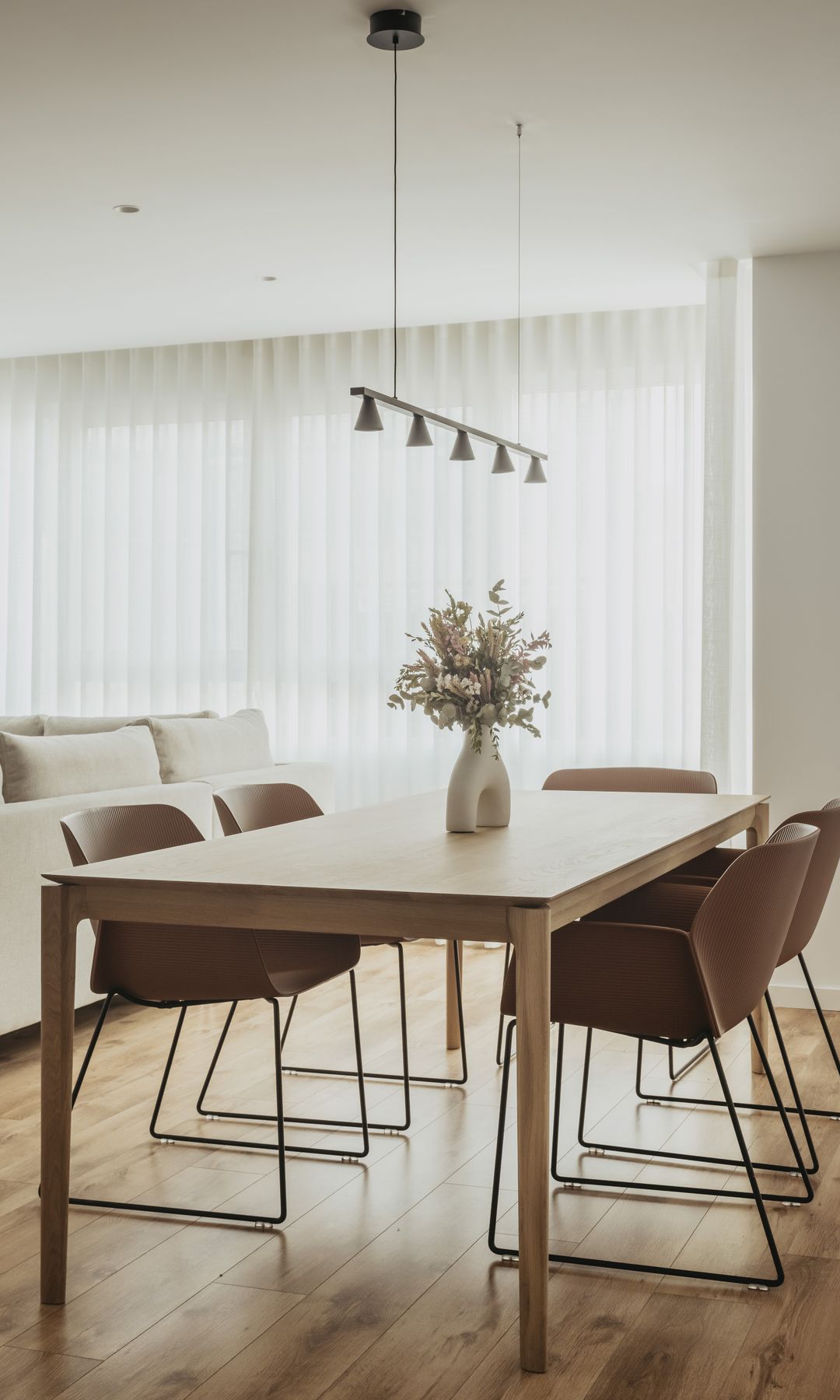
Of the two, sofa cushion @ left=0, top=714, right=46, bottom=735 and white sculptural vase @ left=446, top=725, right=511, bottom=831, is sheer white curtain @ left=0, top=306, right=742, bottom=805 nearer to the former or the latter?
sofa cushion @ left=0, top=714, right=46, bottom=735

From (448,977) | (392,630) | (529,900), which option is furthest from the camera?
(392,630)

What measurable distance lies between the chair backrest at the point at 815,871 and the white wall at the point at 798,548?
5.28 feet

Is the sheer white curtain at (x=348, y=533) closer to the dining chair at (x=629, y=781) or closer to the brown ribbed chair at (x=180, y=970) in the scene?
the dining chair at (x=629, y=781)

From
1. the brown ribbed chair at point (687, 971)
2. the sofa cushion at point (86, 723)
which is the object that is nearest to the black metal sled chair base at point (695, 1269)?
the brown ribbed chair at point (687, 971)

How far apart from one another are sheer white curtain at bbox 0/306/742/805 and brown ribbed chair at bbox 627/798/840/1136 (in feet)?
4.93

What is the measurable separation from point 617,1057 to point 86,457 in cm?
404

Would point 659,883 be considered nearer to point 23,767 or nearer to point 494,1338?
point 494,1338

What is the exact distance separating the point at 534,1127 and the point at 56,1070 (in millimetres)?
873

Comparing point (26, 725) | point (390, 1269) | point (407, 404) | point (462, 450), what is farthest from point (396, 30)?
point (26, 725)

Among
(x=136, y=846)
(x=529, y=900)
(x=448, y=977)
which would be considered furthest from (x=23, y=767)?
(x=529, y=900)

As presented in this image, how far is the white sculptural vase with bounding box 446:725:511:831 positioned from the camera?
3.27 m

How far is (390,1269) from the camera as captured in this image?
2.61m

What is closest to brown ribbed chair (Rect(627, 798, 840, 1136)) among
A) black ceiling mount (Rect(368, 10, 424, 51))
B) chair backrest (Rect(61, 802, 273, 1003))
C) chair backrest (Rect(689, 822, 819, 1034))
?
chair backrest (Rect(689, 822, 819, 1034))

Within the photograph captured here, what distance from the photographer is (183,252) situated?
4875 mm
